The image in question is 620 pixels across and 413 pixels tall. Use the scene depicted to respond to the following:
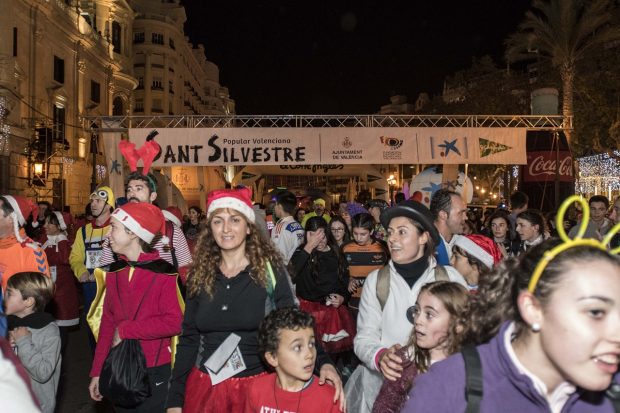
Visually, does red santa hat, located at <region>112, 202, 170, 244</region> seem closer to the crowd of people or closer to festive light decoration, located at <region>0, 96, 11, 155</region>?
the crowd of people

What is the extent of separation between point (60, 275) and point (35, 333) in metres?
4.25

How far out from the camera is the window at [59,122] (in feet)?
94.8

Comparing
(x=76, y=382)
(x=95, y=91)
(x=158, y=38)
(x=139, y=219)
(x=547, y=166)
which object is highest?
(x=158, y=38)

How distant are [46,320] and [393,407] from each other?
8.04 ft

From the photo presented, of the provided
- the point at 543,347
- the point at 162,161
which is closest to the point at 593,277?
the point at 543,347

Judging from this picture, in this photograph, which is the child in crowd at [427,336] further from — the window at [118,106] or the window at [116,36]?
the window at [116,36]

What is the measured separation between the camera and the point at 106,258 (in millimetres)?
5289

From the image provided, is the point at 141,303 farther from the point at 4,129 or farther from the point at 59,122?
the point at 59,122

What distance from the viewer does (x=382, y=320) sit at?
3246 millimetres

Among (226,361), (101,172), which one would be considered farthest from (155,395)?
(101,172)

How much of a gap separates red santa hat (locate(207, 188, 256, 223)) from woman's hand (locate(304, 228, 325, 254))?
8.28ft

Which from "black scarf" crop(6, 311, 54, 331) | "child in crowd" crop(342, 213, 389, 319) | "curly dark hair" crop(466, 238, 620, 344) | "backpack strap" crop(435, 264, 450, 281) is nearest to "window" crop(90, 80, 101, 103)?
"child in crowd" crop(342, 213, 389, 319)

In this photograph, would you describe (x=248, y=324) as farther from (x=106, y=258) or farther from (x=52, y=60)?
(x=52, y=60)

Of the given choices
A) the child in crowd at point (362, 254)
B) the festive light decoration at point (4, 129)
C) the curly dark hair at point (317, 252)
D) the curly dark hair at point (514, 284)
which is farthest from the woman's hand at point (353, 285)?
the festive light decoration at point (4, 129)
